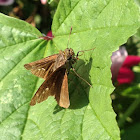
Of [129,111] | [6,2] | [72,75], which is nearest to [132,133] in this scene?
[129,111]

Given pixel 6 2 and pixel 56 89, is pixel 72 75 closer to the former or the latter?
pixel 56 89

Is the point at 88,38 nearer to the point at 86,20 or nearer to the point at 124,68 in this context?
the point at 86,20

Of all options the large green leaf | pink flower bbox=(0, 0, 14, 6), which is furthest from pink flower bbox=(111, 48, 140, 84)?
pink flower bbox=(0, 0, 14, 6)

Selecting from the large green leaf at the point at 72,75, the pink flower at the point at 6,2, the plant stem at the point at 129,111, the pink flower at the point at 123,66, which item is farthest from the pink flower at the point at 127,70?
the pink flower at the point at 6,2

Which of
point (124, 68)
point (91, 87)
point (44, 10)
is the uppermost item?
point (44, 10)

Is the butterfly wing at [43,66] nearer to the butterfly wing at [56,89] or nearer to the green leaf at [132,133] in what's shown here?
the butterfly wing at [56,89]

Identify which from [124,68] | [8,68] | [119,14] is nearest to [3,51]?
[8,68]
